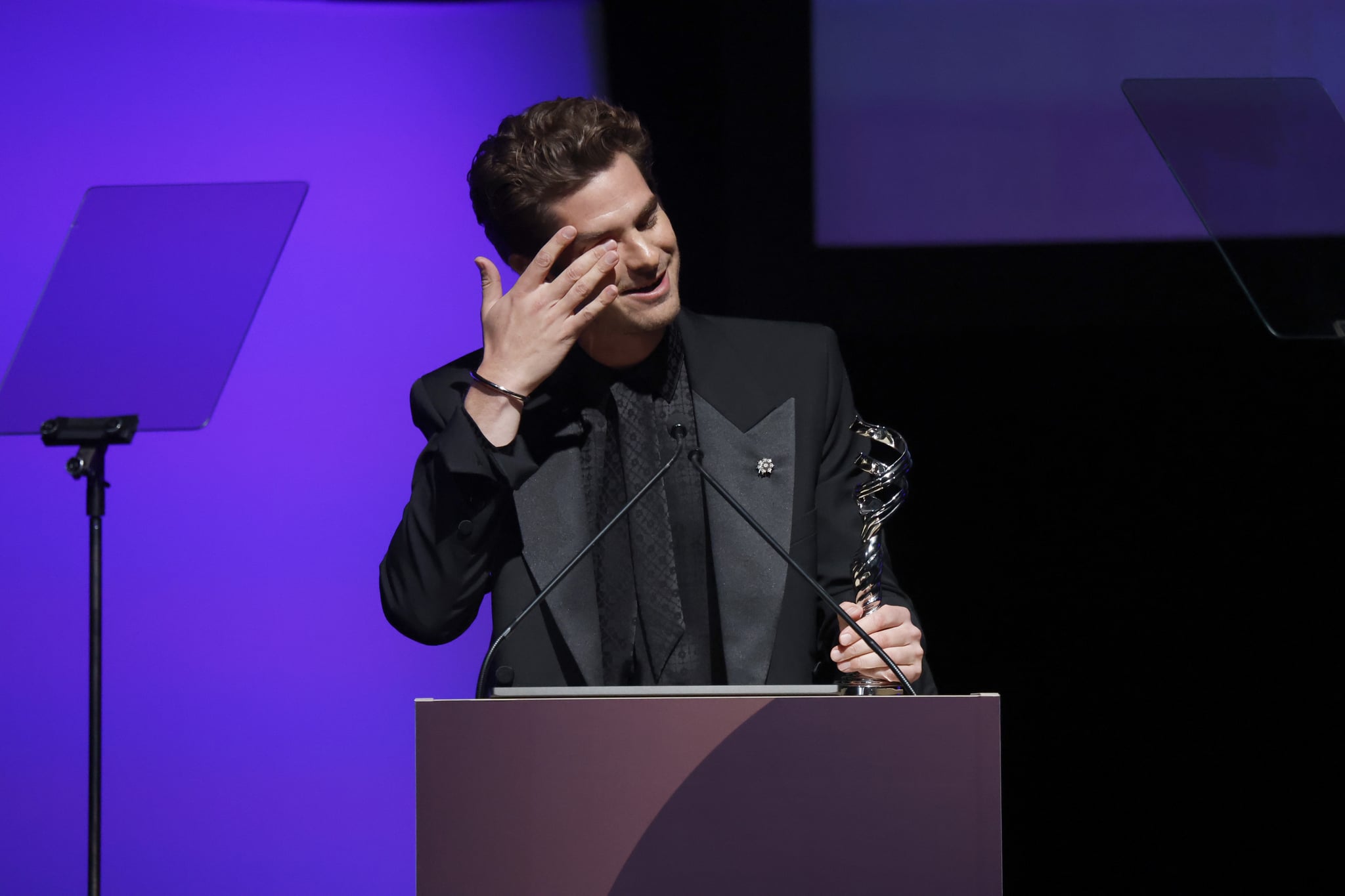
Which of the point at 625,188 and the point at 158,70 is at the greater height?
the point at 158,70

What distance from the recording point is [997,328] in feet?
7.10

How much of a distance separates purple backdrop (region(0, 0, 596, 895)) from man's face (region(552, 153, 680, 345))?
76 cm

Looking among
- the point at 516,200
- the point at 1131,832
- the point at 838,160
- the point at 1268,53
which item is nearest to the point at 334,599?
the point at 516,200

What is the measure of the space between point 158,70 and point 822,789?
198 centimetres

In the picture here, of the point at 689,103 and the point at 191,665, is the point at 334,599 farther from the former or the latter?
the point at 689,103

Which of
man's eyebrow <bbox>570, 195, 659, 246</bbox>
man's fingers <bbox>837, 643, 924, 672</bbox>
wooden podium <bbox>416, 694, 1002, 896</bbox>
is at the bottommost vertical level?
wooden podium <bbox>416, 694, 1002, 896</bbox>

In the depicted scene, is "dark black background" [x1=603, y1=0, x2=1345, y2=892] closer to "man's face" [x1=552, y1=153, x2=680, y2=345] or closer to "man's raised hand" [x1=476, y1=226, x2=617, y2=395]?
"man's face" [x1=552, y1=153, x2=680, y2=345]

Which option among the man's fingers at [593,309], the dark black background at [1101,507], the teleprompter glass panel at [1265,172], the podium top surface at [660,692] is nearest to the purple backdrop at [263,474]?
the dark black background at [1101,507]

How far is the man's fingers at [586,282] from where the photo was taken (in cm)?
142

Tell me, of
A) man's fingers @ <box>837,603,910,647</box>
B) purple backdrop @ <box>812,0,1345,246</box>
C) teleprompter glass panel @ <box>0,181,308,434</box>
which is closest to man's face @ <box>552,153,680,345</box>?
teleprompter glass panel @ <box>0,181,308,434</box>

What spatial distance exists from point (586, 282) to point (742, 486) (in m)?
0.32

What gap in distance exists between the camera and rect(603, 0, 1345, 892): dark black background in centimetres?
213

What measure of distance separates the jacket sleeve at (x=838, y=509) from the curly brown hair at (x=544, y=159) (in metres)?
0.37

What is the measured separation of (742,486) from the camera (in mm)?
1550
